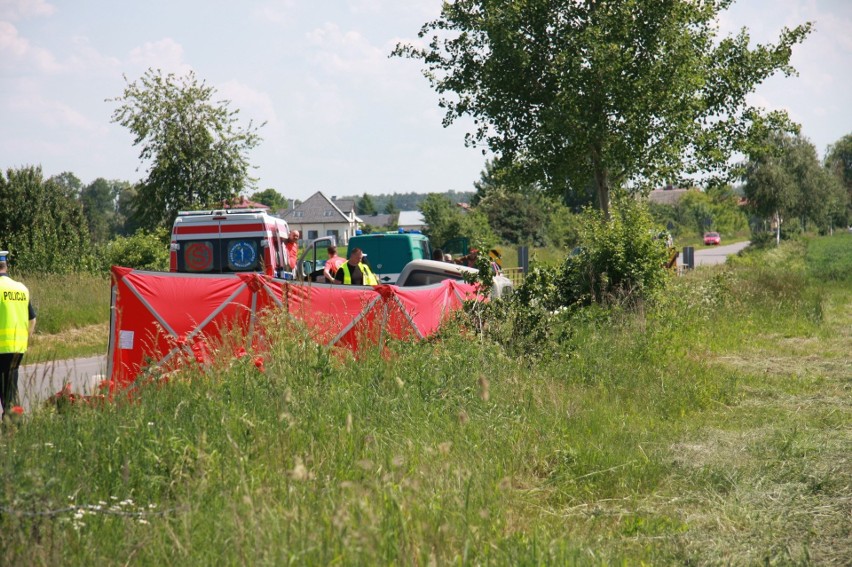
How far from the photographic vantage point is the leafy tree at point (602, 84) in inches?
826

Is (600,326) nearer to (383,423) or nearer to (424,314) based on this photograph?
(424,314)

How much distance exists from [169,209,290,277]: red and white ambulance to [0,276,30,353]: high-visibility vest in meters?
8.46

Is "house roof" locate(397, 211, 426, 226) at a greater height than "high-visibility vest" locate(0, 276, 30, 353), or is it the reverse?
"house roof" locate(397, 211, 426, 226)

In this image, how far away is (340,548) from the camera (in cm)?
401

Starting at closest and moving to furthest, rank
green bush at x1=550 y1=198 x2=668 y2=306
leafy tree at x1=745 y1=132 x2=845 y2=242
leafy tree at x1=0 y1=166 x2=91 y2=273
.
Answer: green bush at x1=550 y1=198 x2=668 y2=306 < leafy tree at x1=0 y1=166 x2=91 y2=273 < leafy tree at x1=745 y1=132 x2=845 y2=242

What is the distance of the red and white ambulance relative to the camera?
18062 millimetres

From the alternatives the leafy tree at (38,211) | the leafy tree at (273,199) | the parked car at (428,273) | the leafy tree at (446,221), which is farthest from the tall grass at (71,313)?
the leafy tree at (273,199)

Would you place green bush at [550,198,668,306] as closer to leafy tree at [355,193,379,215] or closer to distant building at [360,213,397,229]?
distant building at [360,213,397,229]

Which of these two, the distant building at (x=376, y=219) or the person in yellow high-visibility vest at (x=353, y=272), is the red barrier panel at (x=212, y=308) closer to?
the person in yellow high-visibility vest at (x=353, y=272)

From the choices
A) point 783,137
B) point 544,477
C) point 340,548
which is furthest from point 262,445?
point 783,137

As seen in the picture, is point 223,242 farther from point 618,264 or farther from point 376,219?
point 376,219

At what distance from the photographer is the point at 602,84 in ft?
68.4

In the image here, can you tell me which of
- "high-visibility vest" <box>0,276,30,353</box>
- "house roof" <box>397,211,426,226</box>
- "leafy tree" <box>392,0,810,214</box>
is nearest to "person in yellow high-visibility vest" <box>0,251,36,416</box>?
"high-visibility vest" <box>0,276,30,353</box>

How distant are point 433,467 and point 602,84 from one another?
55.2 ft
